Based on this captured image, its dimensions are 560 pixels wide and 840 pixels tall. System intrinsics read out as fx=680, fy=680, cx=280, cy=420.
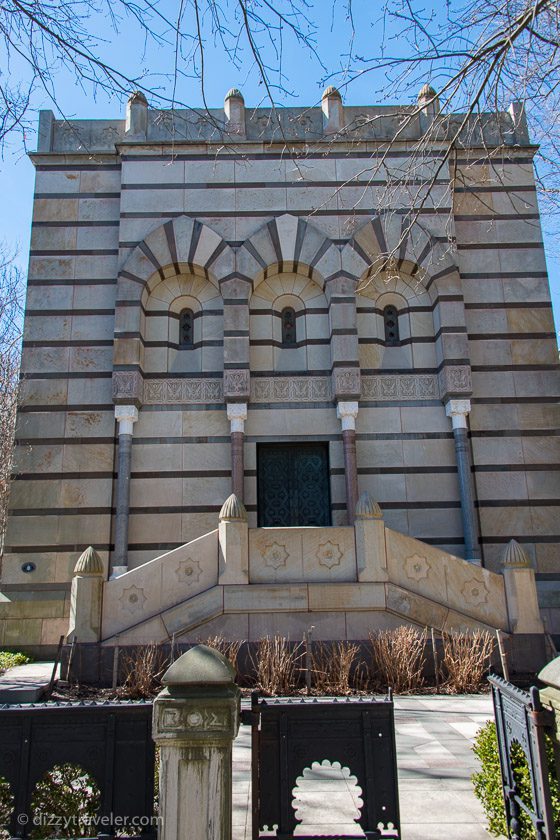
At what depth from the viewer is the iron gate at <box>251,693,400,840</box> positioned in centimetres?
423

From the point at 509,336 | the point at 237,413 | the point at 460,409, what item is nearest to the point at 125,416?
the point at 237,413

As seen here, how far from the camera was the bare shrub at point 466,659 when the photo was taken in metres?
10.4

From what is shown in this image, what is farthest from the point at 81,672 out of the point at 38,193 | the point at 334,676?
the point at 38,193

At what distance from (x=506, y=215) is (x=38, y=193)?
39.5 ft

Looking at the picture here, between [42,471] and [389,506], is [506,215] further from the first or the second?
[42,471]

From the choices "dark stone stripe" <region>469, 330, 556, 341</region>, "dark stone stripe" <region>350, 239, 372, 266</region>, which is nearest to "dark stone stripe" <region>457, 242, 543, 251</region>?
"dark stone stripe" <region>469, 330, 556, 341</region>

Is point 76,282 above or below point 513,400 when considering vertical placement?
above

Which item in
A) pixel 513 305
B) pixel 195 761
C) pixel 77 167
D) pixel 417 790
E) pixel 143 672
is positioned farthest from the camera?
pixel 77 167

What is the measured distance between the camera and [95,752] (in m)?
4.13

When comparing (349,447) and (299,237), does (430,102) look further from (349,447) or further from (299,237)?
(299,237)

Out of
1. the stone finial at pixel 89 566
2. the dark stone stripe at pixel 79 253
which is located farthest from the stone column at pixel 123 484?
the dark stone stripe at pixel 79 253

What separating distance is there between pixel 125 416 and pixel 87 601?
16.8ft

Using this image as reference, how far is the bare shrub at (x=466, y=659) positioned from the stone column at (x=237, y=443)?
18.8 ft

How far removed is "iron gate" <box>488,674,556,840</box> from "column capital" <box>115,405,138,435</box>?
12.0m
